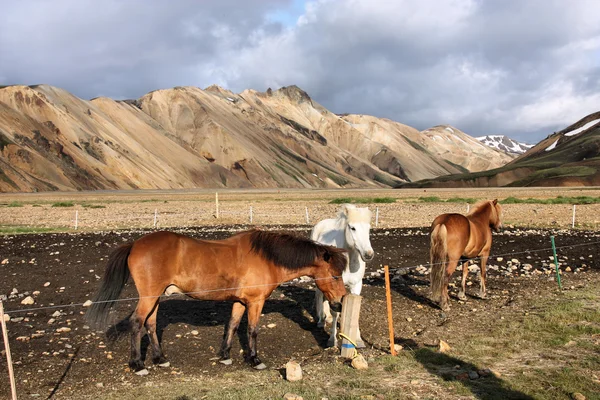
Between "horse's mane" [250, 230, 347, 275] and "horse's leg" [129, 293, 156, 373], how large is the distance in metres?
1.89

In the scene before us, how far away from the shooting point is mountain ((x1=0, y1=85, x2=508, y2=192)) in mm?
100500

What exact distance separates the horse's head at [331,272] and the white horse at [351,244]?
51 cm

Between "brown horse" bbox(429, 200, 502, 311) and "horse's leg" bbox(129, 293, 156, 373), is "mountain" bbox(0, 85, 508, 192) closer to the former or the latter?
"horse's leg" bbox(129, 293, 156, 373)

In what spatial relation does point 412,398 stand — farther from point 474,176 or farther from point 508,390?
point 474,176

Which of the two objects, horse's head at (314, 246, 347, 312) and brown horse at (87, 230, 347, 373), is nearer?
brown horse at (87, 230, 347, 373)

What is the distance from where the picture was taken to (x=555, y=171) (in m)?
134

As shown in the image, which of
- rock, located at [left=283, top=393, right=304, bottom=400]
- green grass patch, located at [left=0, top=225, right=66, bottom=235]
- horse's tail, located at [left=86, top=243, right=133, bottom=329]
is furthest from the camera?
green grass patch, located at [left=0, top=225, right=66, bottom=235]

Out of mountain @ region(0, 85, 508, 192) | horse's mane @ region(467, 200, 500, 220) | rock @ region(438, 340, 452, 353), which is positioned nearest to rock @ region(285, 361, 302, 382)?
rock @ region(438, 340, 452, 353)

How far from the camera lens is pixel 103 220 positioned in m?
32.6

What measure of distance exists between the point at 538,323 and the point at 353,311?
3.89 metres

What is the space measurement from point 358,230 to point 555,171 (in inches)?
5665

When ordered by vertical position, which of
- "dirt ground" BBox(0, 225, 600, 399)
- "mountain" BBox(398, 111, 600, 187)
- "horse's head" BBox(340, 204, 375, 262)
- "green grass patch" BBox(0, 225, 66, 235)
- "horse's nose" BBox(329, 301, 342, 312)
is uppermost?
"mountain" BBox(398, 111, 600, 187)

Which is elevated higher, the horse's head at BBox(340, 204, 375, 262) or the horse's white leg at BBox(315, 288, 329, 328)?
the horse's head at BBox(340, 204, 375, 262)

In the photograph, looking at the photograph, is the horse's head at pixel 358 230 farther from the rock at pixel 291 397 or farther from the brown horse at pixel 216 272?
the rock at pixel 291 397
